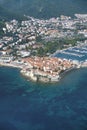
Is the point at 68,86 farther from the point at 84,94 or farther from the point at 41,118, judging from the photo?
the point at 41,118

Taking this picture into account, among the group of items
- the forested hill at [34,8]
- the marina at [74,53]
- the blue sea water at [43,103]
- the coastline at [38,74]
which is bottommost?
the blue sea water at [43,103]

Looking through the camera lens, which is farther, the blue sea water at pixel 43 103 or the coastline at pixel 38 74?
the coastline at pixel 38 74

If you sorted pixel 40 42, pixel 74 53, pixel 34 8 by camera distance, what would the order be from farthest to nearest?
pixel 34 8 → pixel 40 42 → pixel 74 53

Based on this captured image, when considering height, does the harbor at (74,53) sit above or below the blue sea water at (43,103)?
above

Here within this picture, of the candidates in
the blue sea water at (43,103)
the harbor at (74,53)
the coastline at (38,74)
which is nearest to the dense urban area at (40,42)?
the coastline at (38,74)

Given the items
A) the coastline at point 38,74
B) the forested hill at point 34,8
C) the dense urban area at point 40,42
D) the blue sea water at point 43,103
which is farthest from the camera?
the forested hill at point 34,8

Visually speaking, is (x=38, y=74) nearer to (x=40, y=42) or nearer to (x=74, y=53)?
(x=74, y=53)

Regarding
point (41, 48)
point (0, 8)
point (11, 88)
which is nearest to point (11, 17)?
point (0, 8)

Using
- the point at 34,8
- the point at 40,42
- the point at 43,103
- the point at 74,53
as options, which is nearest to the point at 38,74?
the point at 43,103

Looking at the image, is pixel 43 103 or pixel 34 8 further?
pixel 34 8

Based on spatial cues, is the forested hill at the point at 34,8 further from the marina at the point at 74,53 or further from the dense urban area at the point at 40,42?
the marina at the point at 74,53
